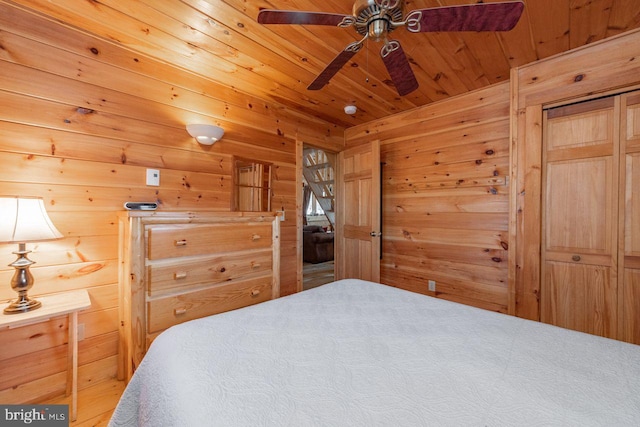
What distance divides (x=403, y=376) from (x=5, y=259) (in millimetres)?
2269

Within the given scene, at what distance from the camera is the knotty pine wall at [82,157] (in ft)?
5.28

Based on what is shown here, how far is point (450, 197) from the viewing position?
2.79m

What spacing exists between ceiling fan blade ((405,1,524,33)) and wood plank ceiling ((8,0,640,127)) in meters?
0.50

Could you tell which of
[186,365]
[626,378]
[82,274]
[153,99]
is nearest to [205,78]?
[153,99]

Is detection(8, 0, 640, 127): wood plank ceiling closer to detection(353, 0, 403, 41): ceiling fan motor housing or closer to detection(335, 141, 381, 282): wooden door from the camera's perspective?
detection(353, 0, 403, 41): ceiling fan motor housing

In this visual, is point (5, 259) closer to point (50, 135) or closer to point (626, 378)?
point (50, 135)

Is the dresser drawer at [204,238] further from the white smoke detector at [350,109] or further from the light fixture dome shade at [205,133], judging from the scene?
the white smoke detector at [350,109]

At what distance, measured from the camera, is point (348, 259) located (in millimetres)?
3504

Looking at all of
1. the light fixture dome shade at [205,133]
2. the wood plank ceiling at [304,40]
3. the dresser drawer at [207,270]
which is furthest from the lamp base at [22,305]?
the wood plank ceiling at [304,40]

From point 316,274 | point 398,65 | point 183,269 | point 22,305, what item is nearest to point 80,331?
point 22,305

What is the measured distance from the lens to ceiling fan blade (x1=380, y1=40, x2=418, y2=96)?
130 cm

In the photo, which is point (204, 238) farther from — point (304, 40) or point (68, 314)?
point (304, 40)

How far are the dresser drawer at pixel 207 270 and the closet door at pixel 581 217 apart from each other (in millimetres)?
2361

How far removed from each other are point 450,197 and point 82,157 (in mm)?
3169
